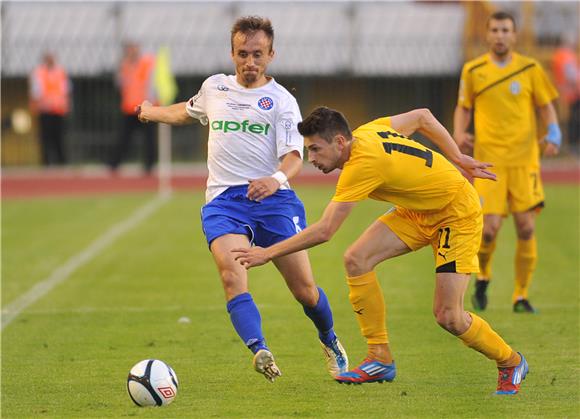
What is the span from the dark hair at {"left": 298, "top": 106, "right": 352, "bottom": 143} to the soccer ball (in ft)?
5.44

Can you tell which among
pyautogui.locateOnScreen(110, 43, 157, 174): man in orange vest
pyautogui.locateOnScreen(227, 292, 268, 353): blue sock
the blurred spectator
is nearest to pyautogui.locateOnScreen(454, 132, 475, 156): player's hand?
pyautogui.locateOnScreen(227, 292, 268, 353): blue sock

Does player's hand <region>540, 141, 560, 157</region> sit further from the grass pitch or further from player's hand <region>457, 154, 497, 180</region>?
player's hand <region>457, 154, 497, 180</region>

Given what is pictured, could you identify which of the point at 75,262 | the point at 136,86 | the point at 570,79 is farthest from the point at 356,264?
the point at 570,79

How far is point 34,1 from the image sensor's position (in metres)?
34.2

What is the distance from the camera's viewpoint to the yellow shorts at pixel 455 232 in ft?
27.0

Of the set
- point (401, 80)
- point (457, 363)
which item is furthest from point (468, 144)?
point (401, 80)

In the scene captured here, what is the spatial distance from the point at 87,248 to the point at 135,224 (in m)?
2.78

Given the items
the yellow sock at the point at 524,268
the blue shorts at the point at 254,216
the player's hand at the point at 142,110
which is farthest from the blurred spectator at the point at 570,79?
the blue shorts at the point at 254,216

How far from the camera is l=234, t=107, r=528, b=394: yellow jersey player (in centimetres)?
776

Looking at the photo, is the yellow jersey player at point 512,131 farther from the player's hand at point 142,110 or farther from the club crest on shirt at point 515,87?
the player's hand at point 142,110

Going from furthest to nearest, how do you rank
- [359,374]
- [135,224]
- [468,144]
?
[135,224] < [468,144] < [359,374]

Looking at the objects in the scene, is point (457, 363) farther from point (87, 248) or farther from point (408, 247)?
point (87, 248)

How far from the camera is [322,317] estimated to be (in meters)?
8.93

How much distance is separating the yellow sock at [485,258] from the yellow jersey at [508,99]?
2.35 feet
